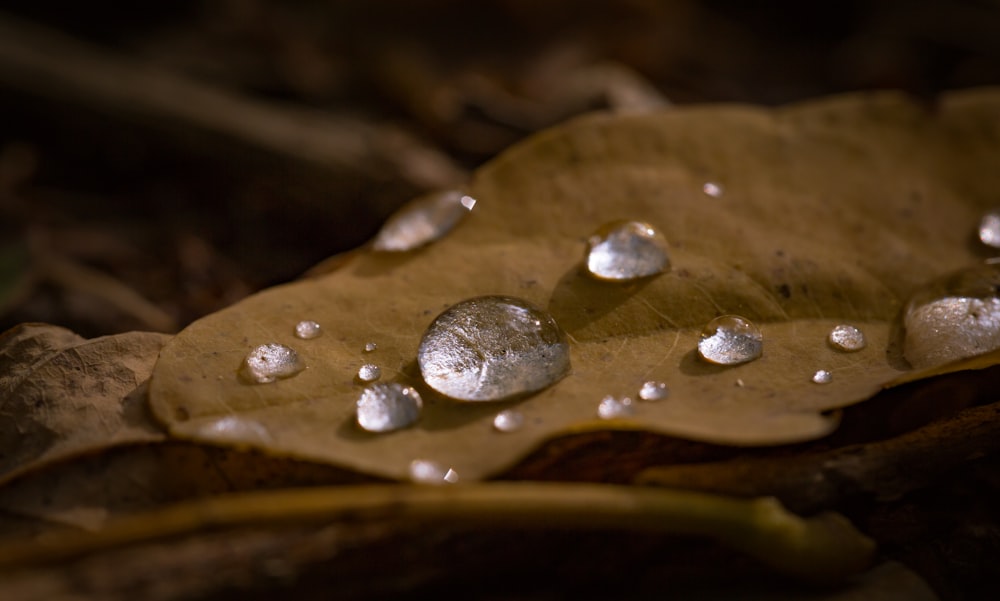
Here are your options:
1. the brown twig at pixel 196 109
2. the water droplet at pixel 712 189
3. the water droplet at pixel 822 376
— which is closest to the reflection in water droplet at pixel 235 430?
the water droplet at pixel 822 376

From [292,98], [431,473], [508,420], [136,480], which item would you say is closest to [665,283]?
[508,420]

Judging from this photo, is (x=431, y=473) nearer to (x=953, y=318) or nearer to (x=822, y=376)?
(x=822, y=376)

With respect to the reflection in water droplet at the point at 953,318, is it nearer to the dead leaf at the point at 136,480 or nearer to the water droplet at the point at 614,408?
→ the water droplet at the point at 614,408

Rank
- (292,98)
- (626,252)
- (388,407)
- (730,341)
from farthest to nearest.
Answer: (292,98) → (626,252) → (730,341) → (388,407)

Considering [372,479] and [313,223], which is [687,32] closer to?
[313,223]

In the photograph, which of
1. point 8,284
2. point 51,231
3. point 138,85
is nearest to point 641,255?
point 8,284

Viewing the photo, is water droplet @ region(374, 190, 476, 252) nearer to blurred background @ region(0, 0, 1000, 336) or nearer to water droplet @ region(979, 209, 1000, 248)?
blurred background @ region(0, 0, 1000, 336)
